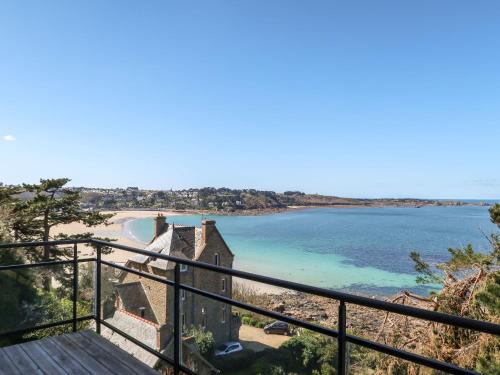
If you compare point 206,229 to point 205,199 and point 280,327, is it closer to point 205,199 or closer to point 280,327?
point 280,327

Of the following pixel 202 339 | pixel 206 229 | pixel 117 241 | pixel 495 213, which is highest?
pixel 495 213

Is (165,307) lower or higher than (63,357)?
higher

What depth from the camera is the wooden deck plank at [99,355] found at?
2.66m

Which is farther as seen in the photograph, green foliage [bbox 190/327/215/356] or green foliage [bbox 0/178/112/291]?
green foliage [bbox 0/178/112/291]

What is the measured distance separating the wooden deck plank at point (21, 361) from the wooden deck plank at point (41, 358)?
24 mm

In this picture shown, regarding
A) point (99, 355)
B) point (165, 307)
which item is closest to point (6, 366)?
point (99, 355)

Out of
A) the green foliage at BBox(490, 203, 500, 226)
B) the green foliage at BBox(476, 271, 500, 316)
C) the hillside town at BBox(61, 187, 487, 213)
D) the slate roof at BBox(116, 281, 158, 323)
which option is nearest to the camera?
the slate roof at BBox(116, 281, 158, 323)

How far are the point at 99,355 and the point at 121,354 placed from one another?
17 centimetres

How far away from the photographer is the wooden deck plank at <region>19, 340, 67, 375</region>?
8.56 feet

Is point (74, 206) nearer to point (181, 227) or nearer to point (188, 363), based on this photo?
point (181, 227)

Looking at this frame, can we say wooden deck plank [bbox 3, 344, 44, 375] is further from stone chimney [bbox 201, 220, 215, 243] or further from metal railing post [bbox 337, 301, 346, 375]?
stone chimney [bbox 201, 220, 215, 243]

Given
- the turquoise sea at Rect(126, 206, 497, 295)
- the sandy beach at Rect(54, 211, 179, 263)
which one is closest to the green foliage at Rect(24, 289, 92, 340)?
the sandy beach at Rect(54, 211, 179, 263)

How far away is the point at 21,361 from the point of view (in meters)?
2.74

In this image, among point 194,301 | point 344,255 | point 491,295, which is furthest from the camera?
point 344,255
